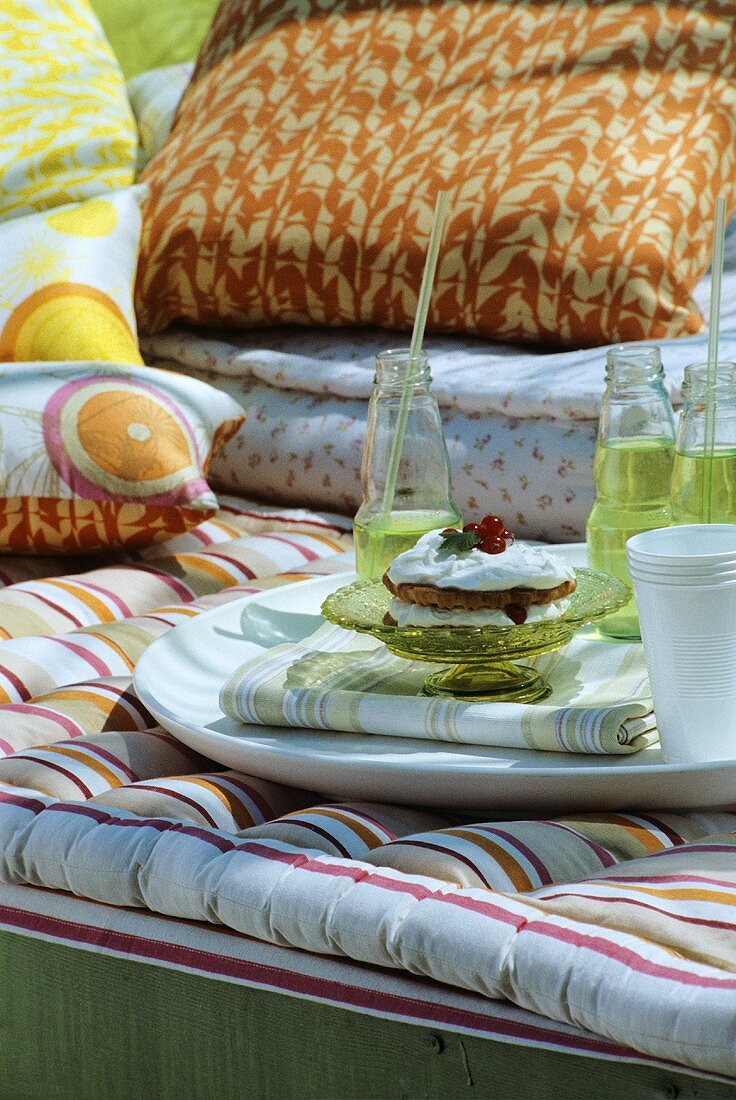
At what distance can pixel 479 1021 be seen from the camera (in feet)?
1.94

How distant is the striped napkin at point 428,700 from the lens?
744 millimetres

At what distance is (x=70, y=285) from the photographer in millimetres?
1588

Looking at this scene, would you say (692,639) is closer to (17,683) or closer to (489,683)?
(489,683)

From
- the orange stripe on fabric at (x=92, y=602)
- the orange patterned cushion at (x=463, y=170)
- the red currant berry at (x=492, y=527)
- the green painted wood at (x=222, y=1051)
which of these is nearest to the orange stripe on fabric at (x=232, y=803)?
the green painted wood at (x=222, y=1051)

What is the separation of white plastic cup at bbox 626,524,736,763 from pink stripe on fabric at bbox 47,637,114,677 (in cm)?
49

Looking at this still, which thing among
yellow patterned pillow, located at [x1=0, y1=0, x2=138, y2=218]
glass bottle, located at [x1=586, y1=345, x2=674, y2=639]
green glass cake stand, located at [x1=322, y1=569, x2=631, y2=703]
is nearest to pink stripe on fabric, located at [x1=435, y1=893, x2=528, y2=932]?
green glass cake stand, located at [x1=322, y1=569, x2=631, y2=703]

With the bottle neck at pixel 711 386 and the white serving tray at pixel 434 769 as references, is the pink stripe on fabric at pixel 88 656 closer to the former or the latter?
the white serving tray at pixel 434 769

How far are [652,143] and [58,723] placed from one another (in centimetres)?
96

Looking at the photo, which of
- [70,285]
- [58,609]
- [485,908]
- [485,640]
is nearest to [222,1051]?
[485,908]

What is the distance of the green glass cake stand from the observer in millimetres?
818

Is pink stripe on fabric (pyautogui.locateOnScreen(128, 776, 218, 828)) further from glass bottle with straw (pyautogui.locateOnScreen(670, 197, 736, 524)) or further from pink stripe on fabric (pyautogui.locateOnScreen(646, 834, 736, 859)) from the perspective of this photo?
glass bottle with straw (pyautogui.locateOnScreen(670, 197, 736, 524))

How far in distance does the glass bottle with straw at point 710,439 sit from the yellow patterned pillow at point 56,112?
3.63 ft

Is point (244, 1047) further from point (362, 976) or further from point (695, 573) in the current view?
point (695, 573)

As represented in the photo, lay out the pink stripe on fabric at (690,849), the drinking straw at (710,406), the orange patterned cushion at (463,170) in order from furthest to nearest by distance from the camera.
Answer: the orange patterned cushion at (463,170)
the drinking straw at (710,406)
the pink stripe on fabric at (690,849)
